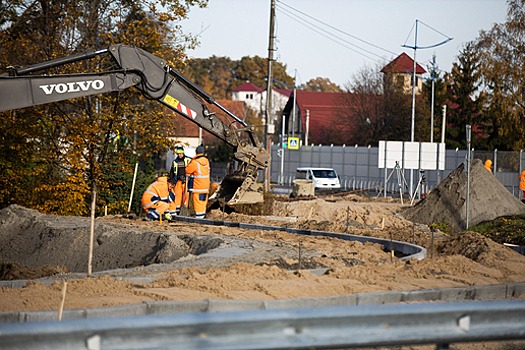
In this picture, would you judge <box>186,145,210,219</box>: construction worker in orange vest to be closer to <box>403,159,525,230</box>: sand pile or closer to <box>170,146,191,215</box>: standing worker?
<box>170,146,191,215</box>: standing worker

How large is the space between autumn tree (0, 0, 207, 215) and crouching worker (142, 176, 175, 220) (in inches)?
148

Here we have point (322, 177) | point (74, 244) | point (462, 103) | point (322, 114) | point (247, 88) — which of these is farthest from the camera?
point (247, 88)

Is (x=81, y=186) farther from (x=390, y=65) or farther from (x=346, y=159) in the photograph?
(x=390, y=65)

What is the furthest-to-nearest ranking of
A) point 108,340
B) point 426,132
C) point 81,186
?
point 426,132
point 81,186
point 108,340

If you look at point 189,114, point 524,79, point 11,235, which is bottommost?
point 11,235

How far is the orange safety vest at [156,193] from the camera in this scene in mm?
20875

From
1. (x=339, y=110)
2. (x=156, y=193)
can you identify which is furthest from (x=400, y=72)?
(x=156, y=193)

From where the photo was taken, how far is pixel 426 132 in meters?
62.5

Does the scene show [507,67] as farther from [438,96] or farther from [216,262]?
[216,262]

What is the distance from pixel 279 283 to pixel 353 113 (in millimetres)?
61434

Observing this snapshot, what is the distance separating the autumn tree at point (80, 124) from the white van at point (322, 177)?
23335 millimetres

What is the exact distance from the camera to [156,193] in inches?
826

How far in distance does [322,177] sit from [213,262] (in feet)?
123

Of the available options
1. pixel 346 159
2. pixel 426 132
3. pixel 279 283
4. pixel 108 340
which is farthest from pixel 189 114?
pixel 426 132
